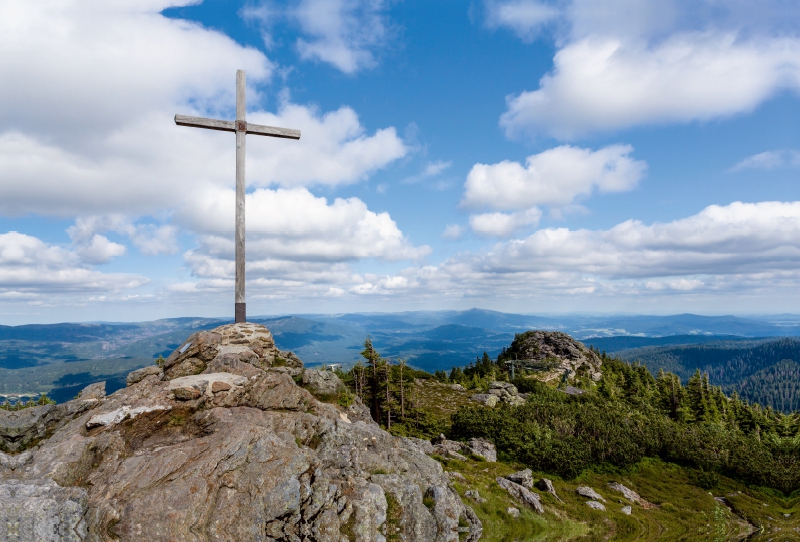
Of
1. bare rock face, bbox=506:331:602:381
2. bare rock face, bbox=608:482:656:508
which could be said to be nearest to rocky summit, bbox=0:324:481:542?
bare rock face, bbox=608:482:656:508

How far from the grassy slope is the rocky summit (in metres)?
9.86

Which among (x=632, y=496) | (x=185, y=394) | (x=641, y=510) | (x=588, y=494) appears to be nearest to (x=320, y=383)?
(x=185, y=394)

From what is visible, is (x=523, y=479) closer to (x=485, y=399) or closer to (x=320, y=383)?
(x=320, y=383)

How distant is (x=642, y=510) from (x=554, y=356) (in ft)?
345

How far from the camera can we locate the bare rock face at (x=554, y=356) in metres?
133

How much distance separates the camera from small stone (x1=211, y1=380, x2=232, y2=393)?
16500 mm

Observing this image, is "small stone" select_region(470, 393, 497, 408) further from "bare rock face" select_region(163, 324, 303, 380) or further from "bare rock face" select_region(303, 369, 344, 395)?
"bare rock face" select_region(163, 324, 303, 380)

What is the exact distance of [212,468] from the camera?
41.8 feet

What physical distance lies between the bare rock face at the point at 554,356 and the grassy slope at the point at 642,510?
250 feet

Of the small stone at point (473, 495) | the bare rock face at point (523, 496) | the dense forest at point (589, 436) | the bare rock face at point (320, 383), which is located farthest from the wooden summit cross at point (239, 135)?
the dense forest at point (589, 436)

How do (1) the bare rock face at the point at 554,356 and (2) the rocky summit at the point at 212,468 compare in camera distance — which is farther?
(1) the bare rock face at the point at 554,356

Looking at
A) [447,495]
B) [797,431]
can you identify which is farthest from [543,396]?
[447,495]

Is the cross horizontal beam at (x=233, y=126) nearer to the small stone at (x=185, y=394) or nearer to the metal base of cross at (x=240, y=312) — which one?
the metal base of cross at (x=240, y=312)

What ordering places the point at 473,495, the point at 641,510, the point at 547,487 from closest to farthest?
the point at 473,495 → the point at 547,487 → the point at 641,510
